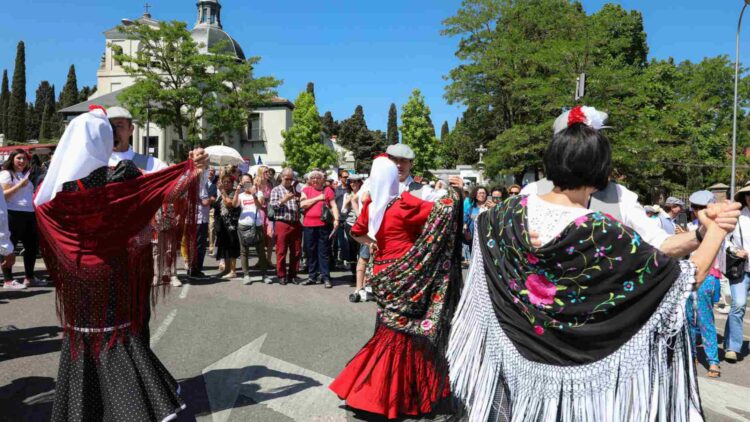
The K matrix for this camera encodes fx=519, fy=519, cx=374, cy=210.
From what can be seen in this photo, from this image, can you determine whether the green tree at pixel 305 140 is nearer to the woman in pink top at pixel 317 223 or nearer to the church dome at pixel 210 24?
the church dome at pixel 210 24

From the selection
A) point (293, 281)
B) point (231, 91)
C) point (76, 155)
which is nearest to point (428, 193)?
point (76, 155)

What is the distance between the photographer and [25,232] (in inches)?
325

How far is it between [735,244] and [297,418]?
5.04 metres

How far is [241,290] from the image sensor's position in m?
8.59

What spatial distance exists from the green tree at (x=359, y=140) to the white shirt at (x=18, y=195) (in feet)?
230

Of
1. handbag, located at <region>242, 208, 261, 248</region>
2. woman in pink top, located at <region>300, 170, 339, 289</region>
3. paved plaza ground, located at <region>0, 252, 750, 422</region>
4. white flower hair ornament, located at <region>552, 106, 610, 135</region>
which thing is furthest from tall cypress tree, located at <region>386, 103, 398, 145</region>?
white flower hair ornament, located at <region>552, 106, 610, 135</region>

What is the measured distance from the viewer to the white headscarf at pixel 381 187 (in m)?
4.04

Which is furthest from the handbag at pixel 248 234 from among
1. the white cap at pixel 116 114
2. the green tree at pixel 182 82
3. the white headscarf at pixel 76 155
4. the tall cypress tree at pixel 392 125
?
the tall cypress tree at pixel 392 125

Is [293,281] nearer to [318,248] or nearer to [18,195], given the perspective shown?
[318,248]

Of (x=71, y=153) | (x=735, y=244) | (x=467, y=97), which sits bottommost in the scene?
(x=735, y=244)

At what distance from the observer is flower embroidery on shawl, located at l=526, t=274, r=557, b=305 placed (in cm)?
229

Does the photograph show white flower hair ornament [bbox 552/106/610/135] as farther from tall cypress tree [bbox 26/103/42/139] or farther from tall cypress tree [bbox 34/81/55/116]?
tall cypress tree [bbox 34/81/55/116]

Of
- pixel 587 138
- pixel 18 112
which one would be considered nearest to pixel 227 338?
A: pixel 587 138

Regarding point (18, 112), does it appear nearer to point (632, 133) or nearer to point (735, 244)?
point (632, 133)
